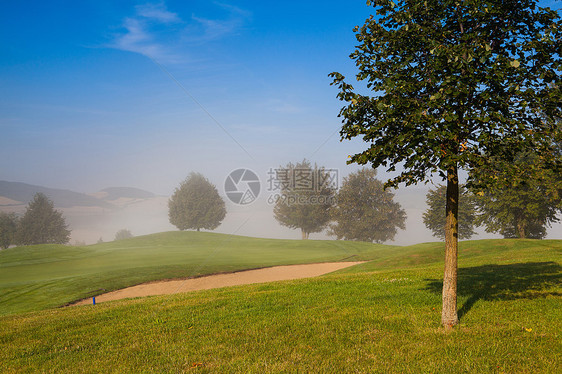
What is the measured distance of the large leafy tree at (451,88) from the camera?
22.0 feet

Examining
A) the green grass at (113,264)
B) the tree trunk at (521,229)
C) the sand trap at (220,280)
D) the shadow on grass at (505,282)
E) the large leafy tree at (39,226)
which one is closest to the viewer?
the shadow on grass at (505,282)

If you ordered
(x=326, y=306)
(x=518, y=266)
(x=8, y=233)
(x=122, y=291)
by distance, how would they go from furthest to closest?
(x=8, y=233) < (x=122, y=291) < (x=518, y=266) < (x=326, y=306)

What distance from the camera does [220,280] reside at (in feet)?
80.6

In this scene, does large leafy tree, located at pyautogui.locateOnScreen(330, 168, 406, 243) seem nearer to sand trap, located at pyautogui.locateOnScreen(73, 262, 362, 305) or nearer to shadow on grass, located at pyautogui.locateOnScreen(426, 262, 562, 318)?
sand trap, located at pyautogui.locateOnScreen(73, 262, 362, 305)

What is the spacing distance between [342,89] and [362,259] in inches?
1116

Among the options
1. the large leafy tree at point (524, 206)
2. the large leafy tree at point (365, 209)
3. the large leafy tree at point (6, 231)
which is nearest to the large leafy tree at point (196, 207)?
the large leafy tree at point (365, 209)

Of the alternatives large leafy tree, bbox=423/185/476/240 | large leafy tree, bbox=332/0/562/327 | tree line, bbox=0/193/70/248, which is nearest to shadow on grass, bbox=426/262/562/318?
large leafy tree, bbox=332/0/562/327

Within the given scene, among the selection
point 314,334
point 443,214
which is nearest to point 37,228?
point 443,214

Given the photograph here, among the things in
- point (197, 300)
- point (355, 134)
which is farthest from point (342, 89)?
point (197, 300)

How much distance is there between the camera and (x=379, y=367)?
607 centimetres

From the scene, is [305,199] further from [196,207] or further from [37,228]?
[37,228]

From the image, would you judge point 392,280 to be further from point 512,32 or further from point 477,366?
point 512,32

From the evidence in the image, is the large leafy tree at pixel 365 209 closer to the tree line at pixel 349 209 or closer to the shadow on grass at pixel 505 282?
the tree line at pixel 349 209

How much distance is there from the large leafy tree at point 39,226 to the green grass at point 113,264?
90.7 ft
